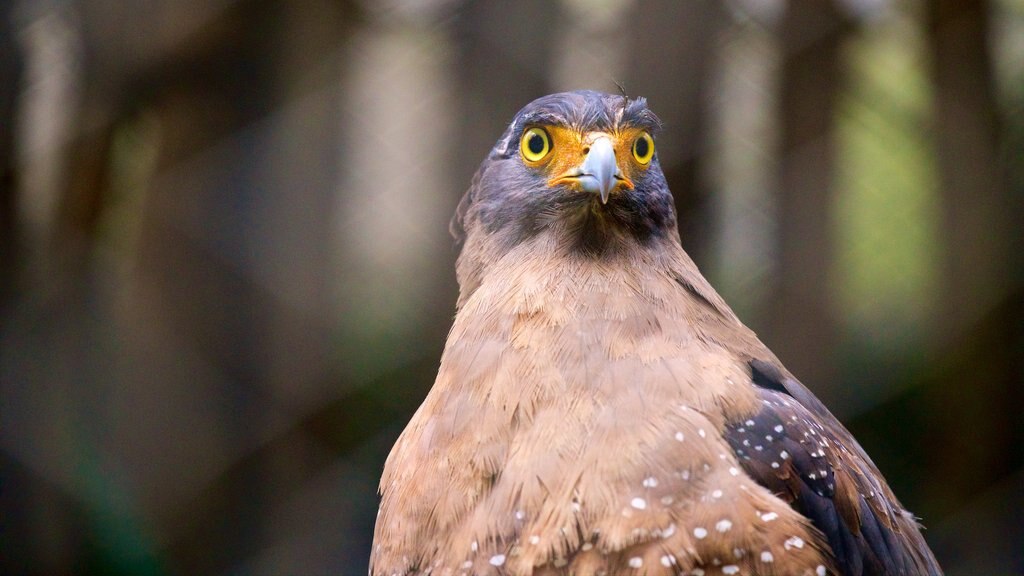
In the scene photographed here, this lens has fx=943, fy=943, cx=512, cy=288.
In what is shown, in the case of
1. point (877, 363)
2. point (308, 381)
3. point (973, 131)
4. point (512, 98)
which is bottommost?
point (308, 381)

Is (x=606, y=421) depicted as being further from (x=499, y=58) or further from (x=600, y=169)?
(x=499, y=58)

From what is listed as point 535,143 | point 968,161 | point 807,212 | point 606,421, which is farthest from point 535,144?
point 968,161

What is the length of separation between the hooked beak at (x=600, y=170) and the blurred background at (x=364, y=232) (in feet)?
3.63

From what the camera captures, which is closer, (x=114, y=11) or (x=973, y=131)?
(x=114, y=11)

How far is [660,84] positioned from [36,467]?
2396mm

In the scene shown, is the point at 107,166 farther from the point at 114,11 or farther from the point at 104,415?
the point at 104,415

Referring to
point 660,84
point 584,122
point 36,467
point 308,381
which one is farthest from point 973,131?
point 36,467

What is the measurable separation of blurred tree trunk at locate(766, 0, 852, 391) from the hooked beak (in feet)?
4.87

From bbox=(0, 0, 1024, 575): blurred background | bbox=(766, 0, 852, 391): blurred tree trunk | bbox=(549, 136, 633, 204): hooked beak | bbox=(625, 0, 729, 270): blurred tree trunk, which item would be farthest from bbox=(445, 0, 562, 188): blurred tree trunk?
bbox=(549, 136, 633, 204): hooked beak

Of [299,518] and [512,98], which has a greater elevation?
[512,98]

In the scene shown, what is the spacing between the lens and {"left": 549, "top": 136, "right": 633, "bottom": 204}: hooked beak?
6.88 feet

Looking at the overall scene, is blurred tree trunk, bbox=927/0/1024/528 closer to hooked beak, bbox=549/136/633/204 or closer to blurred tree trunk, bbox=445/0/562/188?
blurred tree trunk, bbox=445/0/562/188

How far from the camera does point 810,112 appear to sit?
3408 millimetres

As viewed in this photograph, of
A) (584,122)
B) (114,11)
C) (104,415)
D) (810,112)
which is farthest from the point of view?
(810,112)
